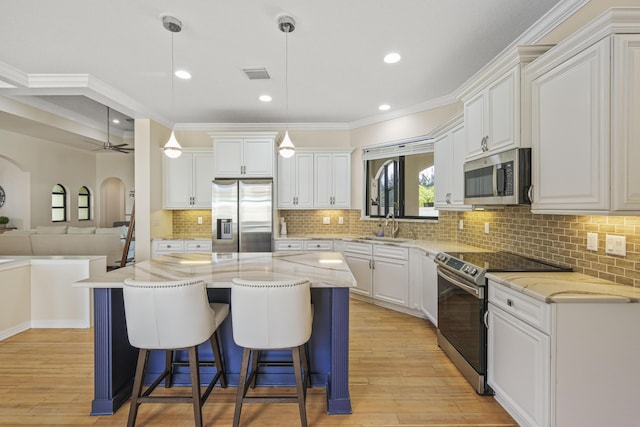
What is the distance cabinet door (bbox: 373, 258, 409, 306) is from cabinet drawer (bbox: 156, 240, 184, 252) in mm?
2856

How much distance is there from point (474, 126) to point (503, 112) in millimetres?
438

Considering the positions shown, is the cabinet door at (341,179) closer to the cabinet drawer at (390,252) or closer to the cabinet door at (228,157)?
the cabinet drawer at (390,252)

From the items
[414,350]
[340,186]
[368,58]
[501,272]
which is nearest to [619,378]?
[501,272]

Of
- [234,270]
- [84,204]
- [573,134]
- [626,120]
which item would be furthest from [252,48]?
[84,204]

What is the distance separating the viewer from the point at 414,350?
297 cm

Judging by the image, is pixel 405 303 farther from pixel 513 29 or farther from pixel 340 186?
pixel 513 29

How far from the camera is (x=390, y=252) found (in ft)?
13.2

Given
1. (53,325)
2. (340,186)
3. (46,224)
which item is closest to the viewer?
(53,325)

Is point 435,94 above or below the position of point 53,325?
above

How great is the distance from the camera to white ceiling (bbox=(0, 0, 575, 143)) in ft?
7.41

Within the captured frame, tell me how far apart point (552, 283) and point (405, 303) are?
219 cm

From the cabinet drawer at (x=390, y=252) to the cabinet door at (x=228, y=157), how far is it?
2.28 meters

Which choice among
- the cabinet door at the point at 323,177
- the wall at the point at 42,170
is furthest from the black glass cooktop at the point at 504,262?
the wall at the point at 42,170

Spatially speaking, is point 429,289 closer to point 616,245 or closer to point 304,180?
point 616,245
